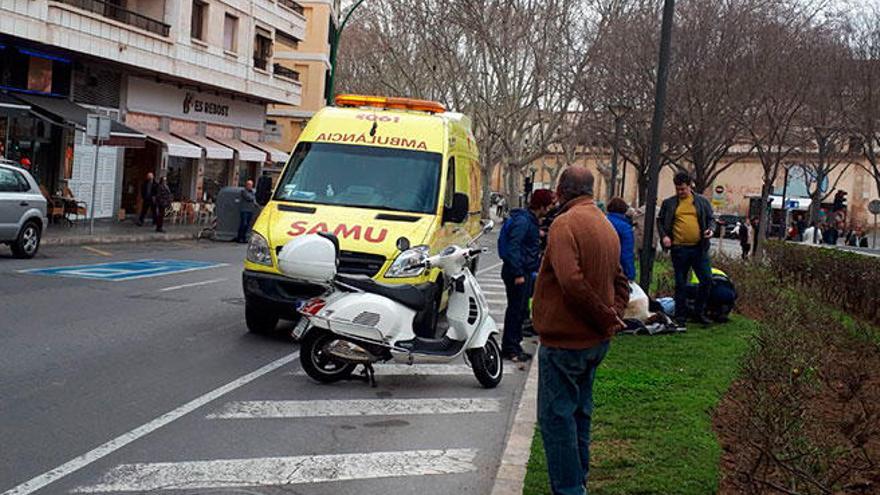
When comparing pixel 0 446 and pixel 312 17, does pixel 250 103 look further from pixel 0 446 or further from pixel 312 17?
pixel 0 446

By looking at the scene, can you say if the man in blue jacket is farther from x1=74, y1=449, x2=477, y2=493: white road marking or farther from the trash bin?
the trash bin

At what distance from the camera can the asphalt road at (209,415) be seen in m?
6.38

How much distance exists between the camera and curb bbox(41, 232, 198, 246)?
24.6 meters

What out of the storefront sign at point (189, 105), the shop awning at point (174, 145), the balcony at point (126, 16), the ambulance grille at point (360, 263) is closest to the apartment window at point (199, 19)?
the storefront sign at point (189, 105)

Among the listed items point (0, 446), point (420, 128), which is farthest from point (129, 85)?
point (0, 446)

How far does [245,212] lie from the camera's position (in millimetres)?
31266

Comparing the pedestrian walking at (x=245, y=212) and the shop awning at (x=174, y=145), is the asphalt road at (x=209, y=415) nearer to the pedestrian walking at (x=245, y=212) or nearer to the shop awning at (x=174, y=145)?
the pedestrian walking at (x=245, y=212)

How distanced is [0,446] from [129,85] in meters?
29.6

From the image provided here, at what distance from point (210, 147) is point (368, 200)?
28.0 m

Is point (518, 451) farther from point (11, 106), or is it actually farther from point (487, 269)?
point (11, 106)

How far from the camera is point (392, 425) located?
8016 millimetres

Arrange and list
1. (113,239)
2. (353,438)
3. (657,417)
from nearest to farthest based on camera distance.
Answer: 1. (353,438)
2. (657,417)
3. (113,239)

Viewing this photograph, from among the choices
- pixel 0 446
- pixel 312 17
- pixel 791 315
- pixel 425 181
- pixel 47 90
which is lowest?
pixel 0 446

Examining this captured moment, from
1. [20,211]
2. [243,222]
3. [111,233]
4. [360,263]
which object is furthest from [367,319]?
[243,222]
